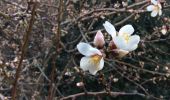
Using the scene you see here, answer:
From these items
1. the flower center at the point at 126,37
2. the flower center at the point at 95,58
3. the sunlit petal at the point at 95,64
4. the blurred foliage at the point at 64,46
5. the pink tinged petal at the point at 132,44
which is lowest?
the blurred foliage at the point at 64,46

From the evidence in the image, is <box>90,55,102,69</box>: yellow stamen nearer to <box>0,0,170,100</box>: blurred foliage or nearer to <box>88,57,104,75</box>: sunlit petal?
<box>88,57,104,75</box>: sunlit petal

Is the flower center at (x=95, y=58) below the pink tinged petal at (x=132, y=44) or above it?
below

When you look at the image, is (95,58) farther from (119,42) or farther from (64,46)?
(64,46)

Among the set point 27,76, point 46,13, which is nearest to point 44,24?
point 46,13

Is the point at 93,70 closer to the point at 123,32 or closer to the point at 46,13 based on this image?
the point at 123,32

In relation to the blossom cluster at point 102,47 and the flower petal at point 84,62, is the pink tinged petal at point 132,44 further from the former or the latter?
the flower petal at point 84,62

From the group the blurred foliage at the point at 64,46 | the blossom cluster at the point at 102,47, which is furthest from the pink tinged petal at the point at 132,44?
the blurred foliage at the point at 64,46

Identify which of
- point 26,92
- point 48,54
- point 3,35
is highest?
point 3,35

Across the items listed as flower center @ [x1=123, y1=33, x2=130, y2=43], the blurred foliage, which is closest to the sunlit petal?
flower center @ [x1=123, y1=33, x2=130, y2=43]

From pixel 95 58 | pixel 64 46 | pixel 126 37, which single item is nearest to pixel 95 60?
pixel 95 58

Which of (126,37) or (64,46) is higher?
(126,37)

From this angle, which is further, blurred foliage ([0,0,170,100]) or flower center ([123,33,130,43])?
blurred foliage ([0,0,170,100])
